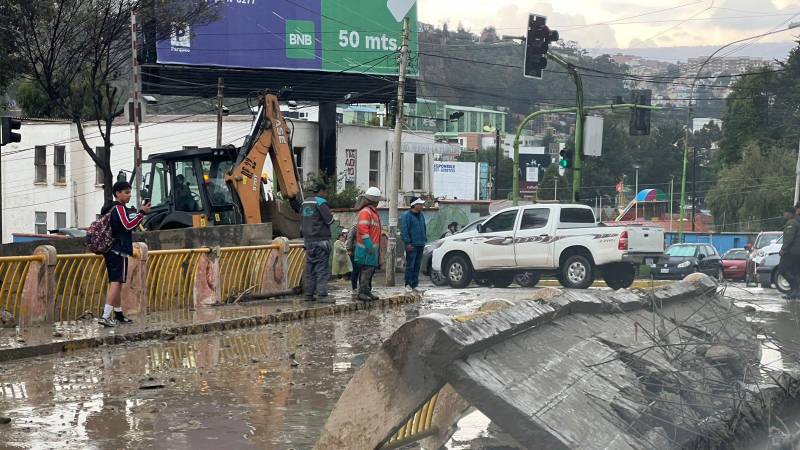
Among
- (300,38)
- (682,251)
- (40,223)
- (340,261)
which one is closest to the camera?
(340,261)

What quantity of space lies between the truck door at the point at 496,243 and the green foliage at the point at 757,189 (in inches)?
1869

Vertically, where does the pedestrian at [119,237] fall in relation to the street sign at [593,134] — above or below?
below

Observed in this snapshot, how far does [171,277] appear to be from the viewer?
53.9ft

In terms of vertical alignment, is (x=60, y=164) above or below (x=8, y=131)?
below

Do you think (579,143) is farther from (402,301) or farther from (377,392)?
(377,392)

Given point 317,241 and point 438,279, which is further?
point 438,279

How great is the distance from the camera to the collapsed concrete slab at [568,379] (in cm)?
492

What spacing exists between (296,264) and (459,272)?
632cm

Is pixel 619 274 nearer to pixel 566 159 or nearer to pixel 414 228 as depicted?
pixel 414 228

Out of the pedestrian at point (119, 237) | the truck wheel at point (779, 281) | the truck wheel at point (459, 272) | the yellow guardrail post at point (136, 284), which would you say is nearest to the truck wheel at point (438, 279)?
the truck wheel at point (459, 272)

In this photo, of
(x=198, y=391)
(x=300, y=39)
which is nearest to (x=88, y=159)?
(x=300, y=39)

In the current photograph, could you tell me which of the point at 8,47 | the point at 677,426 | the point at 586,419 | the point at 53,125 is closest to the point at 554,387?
the point at 586,419

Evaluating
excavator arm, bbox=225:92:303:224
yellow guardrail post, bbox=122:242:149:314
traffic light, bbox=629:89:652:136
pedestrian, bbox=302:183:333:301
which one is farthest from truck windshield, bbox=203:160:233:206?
traffic light, bbox=629:89:652:136

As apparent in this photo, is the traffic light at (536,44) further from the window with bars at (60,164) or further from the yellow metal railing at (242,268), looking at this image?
the window with bars at (60,164)
